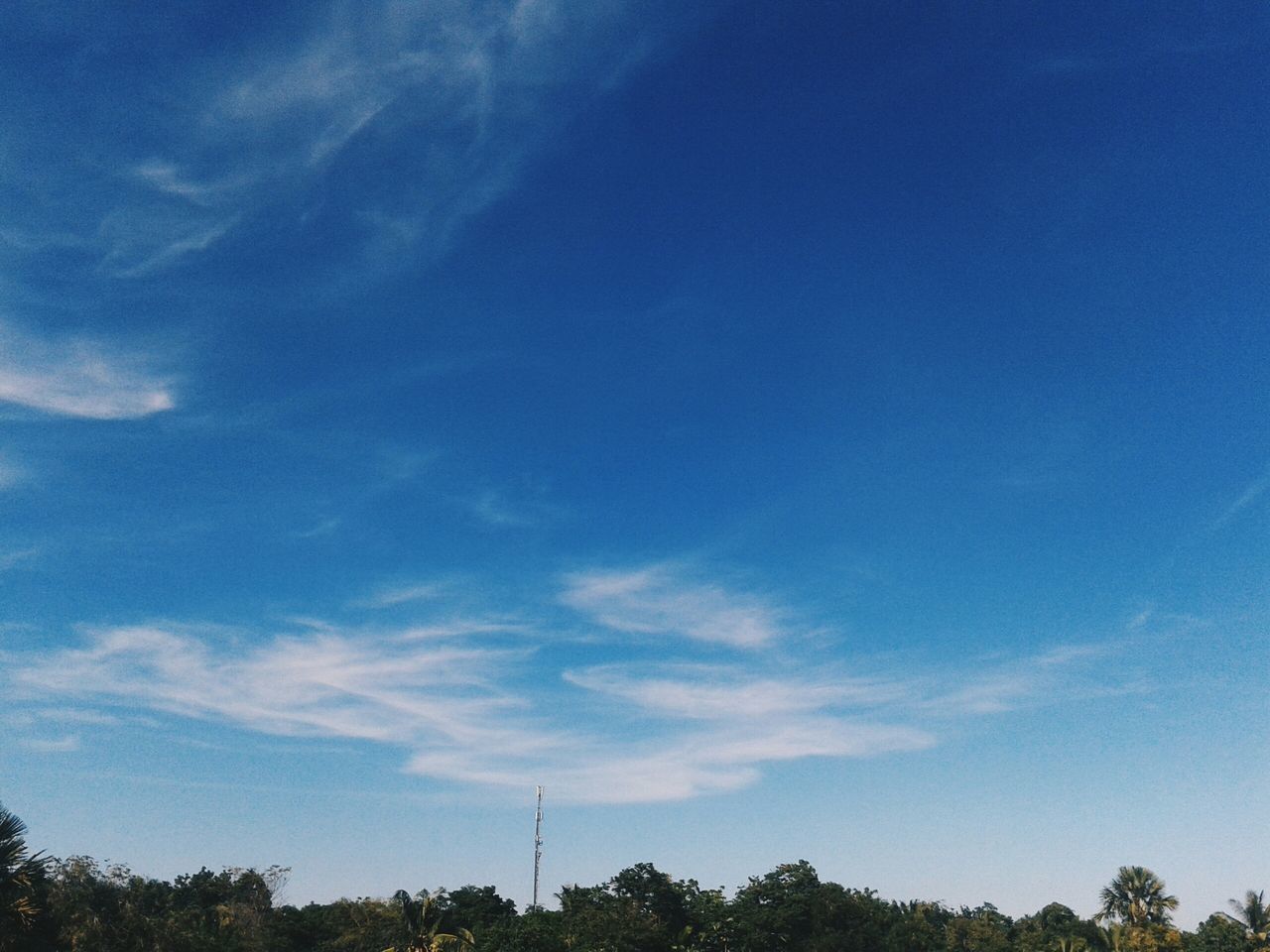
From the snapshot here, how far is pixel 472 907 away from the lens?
84188mm

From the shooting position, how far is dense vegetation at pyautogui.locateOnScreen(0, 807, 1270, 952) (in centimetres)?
5341

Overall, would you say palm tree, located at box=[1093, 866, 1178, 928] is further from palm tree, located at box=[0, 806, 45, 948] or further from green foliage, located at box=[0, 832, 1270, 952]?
palm tree, located at box=[0, 806, 45, 948]

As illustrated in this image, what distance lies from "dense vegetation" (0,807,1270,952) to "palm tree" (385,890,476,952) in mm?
93

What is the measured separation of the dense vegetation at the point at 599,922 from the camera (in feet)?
175

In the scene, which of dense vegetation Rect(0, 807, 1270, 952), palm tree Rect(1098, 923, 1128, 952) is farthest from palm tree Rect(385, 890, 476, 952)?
palm tree Rect(1098, 923, 1128, 952)

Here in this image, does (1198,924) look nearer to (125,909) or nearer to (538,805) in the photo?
(538,805)

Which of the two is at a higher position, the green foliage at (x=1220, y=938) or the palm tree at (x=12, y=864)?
the palm tree at (x=12, y=864)

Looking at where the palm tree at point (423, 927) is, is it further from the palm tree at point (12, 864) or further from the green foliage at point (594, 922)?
the palm tree at point (12, 864)

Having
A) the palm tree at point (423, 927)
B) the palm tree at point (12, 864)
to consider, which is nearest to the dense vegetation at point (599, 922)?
the palm tree at point (423, 927)

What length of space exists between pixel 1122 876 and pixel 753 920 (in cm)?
3872

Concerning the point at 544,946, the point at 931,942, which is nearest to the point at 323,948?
the point at 544,946

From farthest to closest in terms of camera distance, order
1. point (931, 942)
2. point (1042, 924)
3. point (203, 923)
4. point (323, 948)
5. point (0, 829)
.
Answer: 1. point (1042, 924)
2. point (931, 942)
3. point (323, 948)
4. point (203, 923)
5. point (0, 829)

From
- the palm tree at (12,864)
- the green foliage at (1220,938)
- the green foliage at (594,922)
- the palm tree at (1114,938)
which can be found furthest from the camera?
the palm tree at (1114,938)

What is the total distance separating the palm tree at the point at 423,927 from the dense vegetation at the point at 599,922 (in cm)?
9
